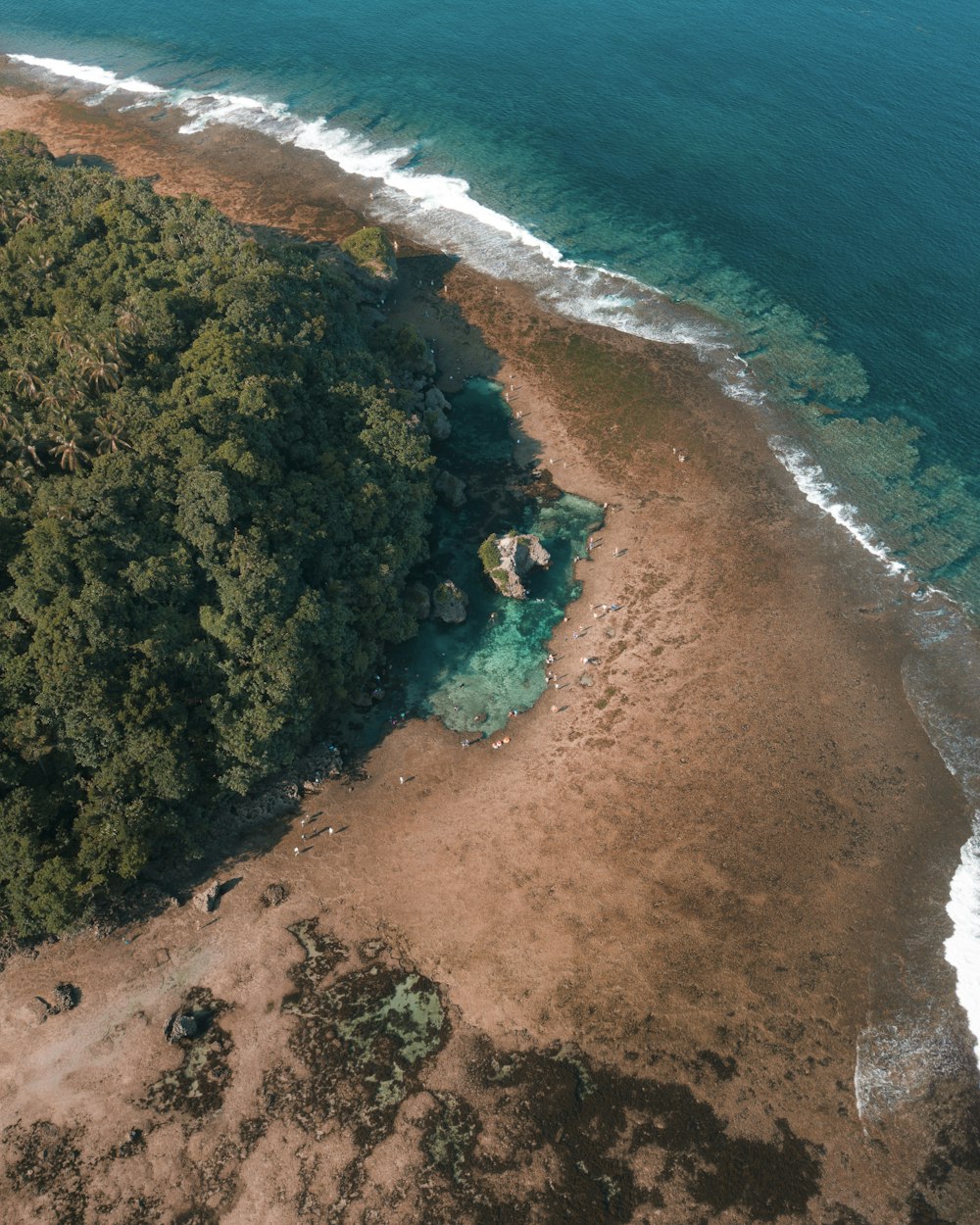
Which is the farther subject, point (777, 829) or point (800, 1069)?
point (777, 829)

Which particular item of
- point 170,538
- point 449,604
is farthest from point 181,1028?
point 449,604

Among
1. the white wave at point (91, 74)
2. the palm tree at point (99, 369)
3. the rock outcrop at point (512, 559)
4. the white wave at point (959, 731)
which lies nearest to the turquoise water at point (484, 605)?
the rock outcrop at point (512, 559)

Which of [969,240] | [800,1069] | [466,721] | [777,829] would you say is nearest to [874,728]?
[777,829]

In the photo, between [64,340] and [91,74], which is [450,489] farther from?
[91,74]

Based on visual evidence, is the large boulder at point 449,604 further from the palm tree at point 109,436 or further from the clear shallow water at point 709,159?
the clear shallow water at point 709,159

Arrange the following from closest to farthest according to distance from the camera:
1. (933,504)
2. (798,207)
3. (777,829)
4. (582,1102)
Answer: (582,1102) → (777,829) → (933,504) → (798,207)

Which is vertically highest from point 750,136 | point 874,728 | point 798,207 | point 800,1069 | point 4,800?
point 750,136

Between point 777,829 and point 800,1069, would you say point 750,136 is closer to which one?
point 777,829

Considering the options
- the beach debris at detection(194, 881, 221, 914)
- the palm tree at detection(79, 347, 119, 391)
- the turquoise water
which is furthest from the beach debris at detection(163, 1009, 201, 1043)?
the palm tree at detection(79, 347, 119, 391)
